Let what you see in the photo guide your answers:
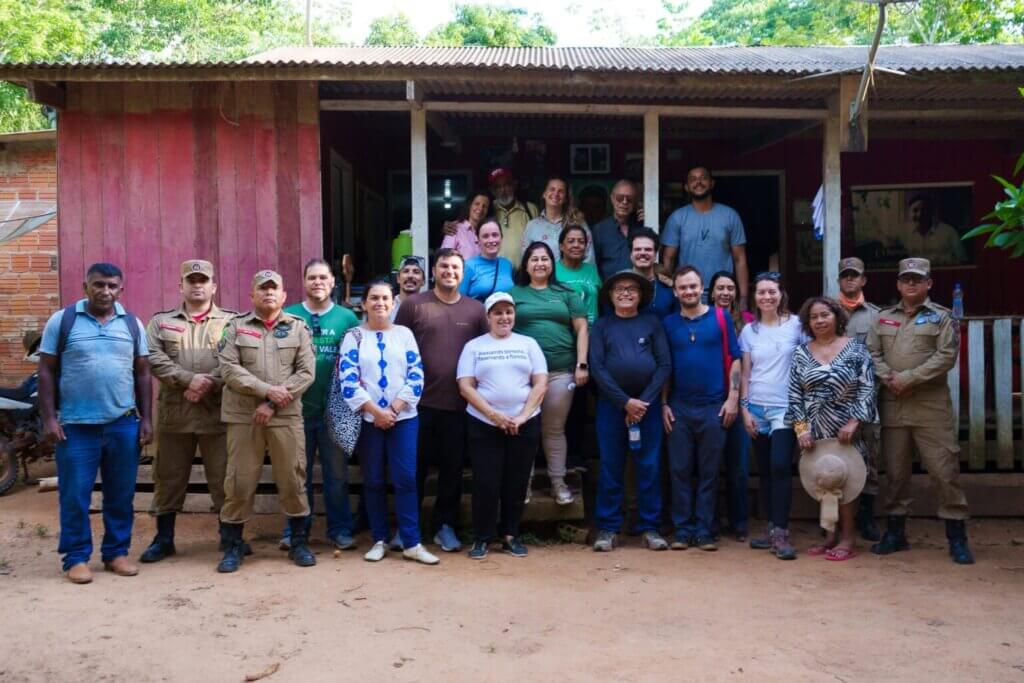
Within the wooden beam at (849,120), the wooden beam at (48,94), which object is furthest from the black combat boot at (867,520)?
the wooden beam at (48,94)

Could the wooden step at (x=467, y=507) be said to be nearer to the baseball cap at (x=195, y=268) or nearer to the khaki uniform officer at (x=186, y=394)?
the khaki uniform officer at (x=186, y=394)

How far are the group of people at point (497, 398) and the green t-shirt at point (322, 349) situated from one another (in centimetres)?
1

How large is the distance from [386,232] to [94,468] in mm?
5871

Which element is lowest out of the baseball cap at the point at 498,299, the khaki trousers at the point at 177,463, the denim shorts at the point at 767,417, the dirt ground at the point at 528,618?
the dirt ground at the point at 528,618

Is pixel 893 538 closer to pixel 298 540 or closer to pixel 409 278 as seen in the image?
pixel 409 278

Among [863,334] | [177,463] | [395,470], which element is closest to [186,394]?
[177,463]

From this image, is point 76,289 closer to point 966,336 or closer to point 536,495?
point 536,495

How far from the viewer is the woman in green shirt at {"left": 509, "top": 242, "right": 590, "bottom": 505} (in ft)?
20.1

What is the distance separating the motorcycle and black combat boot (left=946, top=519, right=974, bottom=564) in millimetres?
7304

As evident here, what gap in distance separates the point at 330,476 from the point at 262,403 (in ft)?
2.37

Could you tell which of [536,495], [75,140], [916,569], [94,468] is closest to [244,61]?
[75,140]

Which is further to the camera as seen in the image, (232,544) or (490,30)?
(490,30)

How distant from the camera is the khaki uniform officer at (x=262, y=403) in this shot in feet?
18.1

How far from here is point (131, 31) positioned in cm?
2080
